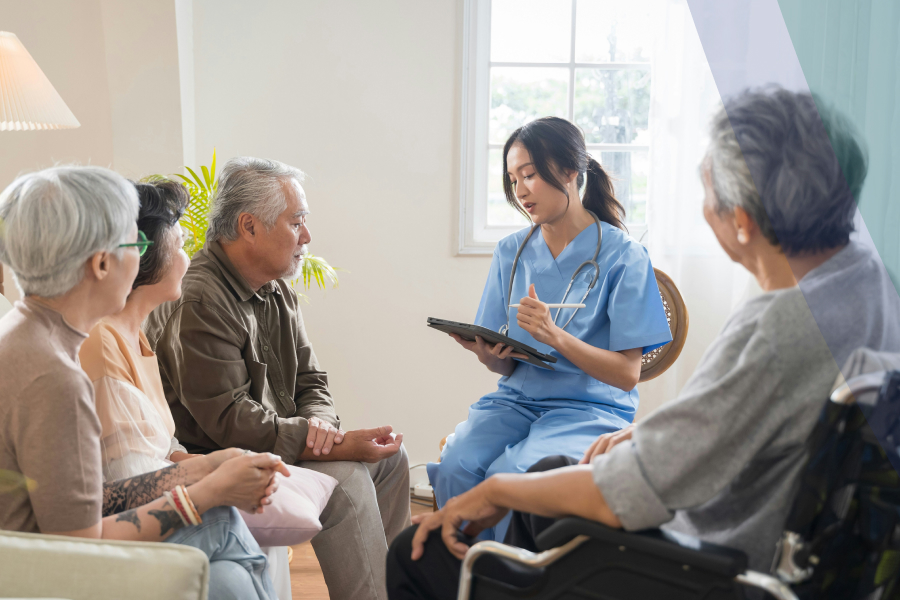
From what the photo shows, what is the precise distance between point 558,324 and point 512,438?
12.2 inches

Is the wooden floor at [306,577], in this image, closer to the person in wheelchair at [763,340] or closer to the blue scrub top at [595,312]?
the blue scrub top at [595,312]

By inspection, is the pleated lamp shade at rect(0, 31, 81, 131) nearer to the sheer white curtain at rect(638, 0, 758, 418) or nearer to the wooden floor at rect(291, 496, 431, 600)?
the wooden floor at rect(291, 496, 431, 600)

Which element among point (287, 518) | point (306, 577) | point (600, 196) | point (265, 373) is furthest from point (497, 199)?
point (287, 518)

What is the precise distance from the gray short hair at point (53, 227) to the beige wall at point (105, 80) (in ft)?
5.04

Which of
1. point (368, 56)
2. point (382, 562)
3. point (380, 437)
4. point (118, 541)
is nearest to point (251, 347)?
point (380, 437)

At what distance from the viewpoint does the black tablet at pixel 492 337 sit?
156 cm

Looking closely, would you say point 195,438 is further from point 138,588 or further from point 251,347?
point 138,588

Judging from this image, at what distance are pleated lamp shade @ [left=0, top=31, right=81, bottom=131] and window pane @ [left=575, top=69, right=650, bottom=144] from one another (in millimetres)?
1928

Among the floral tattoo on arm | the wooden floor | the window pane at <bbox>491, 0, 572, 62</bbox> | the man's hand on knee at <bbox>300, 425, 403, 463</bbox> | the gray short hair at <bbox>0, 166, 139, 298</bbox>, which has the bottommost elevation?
the wooden floor

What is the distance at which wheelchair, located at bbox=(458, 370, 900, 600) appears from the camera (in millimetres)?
689

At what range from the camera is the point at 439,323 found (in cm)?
158

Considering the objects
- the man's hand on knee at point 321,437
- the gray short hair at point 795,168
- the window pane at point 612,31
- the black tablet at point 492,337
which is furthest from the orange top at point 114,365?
the window pane at point 612,31

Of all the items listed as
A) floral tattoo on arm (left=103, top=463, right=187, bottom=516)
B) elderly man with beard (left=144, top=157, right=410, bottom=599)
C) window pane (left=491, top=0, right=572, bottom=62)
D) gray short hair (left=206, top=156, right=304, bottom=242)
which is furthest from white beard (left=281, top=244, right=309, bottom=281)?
window pane (left=491, top=0, right=572, bottom=62)

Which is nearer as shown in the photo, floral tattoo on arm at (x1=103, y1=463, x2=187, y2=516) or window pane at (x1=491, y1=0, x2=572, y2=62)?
floral tattoo on arm at (x1=103, y1=463, x2=187, y2=516)
